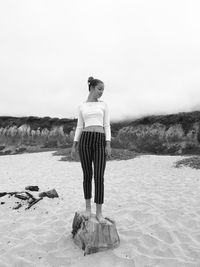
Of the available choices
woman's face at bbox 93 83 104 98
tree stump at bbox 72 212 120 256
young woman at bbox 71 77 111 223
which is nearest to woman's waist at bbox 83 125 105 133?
young woman at bbox 71 77 111 223

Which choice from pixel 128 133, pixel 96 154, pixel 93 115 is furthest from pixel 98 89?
pixel 128 133

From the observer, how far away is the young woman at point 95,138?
13.0 feet

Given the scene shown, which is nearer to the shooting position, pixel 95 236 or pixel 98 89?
pixel 95 236

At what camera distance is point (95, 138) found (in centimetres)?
397

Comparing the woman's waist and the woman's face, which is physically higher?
the woman's face

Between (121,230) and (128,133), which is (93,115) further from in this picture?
(128,133)

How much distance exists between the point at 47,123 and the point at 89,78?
64.1 meters

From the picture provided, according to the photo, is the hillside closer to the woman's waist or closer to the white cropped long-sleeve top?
the white cropped long-sleeve top

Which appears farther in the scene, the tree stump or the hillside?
the hillside

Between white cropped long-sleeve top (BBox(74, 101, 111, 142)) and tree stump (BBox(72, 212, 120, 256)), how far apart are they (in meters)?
1.33

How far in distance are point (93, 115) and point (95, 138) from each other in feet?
1.20

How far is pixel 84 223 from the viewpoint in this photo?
4.05 metres

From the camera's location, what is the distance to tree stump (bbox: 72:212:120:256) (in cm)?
375

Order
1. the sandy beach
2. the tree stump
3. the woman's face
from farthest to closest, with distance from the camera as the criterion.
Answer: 1. the woman's face
2. the tree stump
3. the sandy beach
